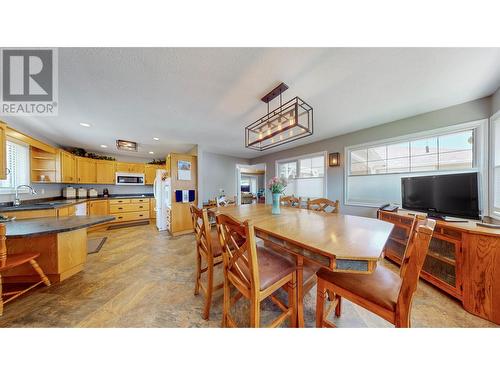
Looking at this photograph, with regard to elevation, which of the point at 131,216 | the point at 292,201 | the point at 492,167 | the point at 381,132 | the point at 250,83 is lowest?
the point at 131,216

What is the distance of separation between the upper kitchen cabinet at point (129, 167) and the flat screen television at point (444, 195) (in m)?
6.51

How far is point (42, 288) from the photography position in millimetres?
1632

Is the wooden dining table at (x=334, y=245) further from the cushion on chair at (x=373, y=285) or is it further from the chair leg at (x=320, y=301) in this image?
the cushion on chair at (x=373, y=285)

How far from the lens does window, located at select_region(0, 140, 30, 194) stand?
2445 millimetres

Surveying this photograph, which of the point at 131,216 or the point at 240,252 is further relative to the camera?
the point at 131,216

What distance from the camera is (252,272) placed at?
34.0 inches

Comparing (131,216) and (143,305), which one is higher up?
(131,216)

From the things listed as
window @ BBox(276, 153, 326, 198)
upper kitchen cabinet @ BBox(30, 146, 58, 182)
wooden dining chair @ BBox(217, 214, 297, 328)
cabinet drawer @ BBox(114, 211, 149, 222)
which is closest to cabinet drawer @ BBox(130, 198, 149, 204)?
cabinet drawer @ BBox(114, 211, 149, 222)

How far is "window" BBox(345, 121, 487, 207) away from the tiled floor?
1.35 m

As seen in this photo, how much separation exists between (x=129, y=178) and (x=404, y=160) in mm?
6719

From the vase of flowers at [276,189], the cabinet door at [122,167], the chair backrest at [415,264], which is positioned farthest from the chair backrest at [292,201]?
the cabinet door at [122,167]

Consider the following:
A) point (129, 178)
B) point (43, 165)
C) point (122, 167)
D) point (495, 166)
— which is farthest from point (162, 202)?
point (495, 166)

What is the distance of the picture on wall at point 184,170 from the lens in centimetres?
351

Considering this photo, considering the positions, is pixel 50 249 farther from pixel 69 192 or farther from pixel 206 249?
pixel 69 192
